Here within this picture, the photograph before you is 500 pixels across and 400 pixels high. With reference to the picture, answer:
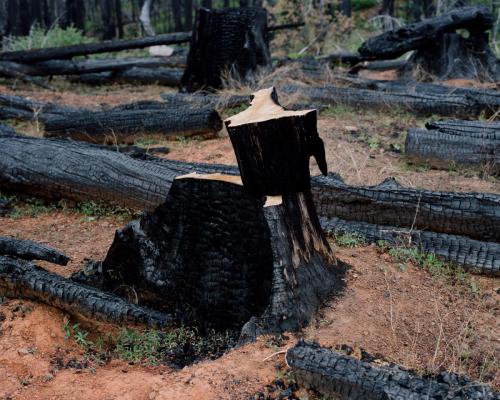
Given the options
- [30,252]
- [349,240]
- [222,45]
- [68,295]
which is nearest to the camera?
[68,295]

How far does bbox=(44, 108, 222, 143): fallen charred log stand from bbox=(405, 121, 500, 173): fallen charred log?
7.93ft

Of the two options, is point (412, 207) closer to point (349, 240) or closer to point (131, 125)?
point (349, 240)

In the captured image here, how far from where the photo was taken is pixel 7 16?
20.6 m

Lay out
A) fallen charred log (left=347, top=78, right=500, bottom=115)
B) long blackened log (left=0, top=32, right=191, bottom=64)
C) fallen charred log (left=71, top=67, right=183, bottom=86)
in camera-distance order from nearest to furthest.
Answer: fallen charred log (left=347, top=78, right=500, bottom=115), fallen charred log (left=71, top=67, right=183, bottom=86), long blackened log (left=0, top=32, right=191, bottom=64)

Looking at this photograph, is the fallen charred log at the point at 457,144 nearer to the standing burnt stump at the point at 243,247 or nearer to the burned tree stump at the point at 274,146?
the standing burnt stump at the point at 243,247

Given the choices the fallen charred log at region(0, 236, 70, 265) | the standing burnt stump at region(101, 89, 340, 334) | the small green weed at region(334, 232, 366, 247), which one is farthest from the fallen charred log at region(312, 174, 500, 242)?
the fallen charred log at region(0, 236, 70, 265)

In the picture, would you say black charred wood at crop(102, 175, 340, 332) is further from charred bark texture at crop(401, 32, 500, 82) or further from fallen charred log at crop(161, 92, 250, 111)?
charred bark texture at crop(401, 32, 500, 82)

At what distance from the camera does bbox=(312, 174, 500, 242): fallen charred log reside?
14.8 feet

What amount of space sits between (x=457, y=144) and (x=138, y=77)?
7.78 metres

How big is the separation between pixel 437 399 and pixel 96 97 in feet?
31.4

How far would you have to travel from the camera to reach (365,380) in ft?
9.06

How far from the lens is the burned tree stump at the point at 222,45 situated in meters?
10.0

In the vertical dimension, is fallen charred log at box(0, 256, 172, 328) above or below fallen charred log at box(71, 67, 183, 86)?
below

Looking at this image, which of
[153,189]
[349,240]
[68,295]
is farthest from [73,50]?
[68,295]
